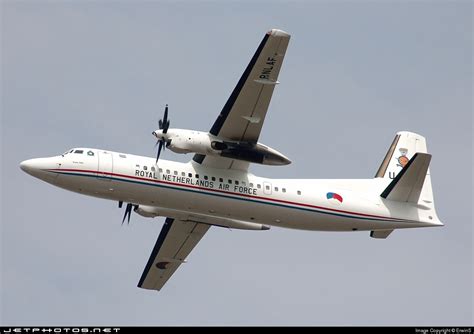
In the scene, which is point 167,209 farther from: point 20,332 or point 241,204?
point 20,332

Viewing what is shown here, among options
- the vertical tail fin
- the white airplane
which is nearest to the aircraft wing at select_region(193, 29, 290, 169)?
the white airplane

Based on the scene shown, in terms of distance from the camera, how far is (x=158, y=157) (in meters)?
34.3

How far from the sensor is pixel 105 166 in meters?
33.7

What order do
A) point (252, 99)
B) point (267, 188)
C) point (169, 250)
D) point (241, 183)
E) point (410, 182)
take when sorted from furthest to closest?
point (169, 250), point (410, 182), point (267, 188), point (241, 183), point (252, 99)

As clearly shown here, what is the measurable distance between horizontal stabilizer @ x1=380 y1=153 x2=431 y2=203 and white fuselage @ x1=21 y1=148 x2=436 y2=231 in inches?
11.0

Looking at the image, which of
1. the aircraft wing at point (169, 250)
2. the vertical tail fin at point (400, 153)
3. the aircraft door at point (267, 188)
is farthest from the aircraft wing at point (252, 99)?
the vertical tail fin at point (400, 153)

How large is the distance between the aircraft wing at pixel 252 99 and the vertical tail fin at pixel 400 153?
6.89 m

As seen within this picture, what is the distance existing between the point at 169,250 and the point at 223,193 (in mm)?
5437

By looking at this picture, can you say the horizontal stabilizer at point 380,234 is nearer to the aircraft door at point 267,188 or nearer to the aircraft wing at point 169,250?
the aircraft door at point 267,188

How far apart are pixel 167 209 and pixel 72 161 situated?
12.6ft

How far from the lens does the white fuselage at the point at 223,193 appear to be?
33.7m

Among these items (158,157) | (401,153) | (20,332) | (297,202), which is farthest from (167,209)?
(401,153)

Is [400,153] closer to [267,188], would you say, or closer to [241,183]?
[267,188]

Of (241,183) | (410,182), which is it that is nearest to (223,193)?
(241,183)
